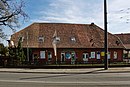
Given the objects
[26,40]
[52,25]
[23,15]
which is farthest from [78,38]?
[23,15]

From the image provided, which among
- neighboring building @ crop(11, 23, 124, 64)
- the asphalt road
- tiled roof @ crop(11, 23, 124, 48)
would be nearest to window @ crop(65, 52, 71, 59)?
neighboring building @ crop(11, 23, 124, 64)

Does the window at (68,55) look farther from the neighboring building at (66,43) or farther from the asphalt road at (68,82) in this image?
the asphalt road at (68,82)

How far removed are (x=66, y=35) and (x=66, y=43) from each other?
2431 millimetres

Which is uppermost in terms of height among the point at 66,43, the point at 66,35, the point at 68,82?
the point at 66,35

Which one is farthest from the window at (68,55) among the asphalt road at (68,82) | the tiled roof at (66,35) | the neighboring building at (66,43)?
the asphalt road at (68,82)

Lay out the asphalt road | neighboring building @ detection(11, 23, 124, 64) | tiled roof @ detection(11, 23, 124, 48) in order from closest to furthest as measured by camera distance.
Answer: the asphalt road → neighboring building @ detection(11, 23, 124, 64) → tiled roof @ detection(11, 23, 124, 48)

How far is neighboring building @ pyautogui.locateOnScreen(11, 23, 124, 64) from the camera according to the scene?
5188 cm

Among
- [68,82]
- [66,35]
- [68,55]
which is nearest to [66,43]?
[68,55]

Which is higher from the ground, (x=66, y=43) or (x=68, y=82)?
(x=66, y=43)

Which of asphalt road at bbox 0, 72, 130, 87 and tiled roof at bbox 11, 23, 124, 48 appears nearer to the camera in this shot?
asphalt road at bbox 0, 72, 130, 87

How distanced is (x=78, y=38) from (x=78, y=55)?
3.64 metres

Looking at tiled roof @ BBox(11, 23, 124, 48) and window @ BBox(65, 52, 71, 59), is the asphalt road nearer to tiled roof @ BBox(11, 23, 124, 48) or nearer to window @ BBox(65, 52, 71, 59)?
tiled roof @ BBox(11, 23, 124, 48)

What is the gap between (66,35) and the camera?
55.1 m

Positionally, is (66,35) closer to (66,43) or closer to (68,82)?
(66,43)
